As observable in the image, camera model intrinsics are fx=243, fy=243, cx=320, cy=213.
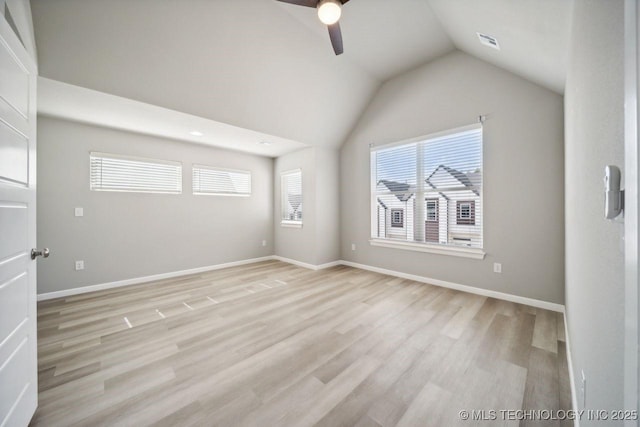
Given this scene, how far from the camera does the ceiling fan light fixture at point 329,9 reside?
6.01 feet

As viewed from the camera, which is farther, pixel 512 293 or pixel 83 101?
pixel 512 293

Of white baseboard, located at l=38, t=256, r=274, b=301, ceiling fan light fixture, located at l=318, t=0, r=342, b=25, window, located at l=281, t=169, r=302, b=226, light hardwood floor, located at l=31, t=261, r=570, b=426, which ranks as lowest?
light hardwood floor, located at l=31, t=261, r=570, b=426

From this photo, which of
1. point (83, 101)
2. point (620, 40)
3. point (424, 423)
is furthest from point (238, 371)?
point (83, 101)

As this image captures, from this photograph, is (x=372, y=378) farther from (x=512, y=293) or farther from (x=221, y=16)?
(x=221, y=16)

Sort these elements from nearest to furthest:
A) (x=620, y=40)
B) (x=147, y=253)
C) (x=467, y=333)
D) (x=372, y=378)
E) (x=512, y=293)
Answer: (x=620, y=40) → (x=372, y=378) → (x=467, y=333) → (x=512, y=293) → (x=147, y=253)

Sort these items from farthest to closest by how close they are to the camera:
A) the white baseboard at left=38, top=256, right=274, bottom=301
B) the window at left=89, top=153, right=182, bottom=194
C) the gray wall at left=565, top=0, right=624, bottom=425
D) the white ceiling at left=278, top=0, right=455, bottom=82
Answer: the window at left=89, top=153, right=182, bottom=194 < the white baseboard at left=38, top=256, right=274, bottom=301 < the white ceiling at left=278, top=0, right=455, bottom=82 < the gray wall at left=565, top=0, right=624, bottom=425

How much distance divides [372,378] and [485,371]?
849mm

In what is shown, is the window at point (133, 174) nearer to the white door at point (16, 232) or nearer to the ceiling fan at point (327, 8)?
the white door at point (16, 232)

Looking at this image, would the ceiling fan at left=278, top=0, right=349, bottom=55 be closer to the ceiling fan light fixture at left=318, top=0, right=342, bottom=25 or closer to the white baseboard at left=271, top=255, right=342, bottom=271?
the ceiling fan light fixture at left=318, top=0, right=342, bottom=25

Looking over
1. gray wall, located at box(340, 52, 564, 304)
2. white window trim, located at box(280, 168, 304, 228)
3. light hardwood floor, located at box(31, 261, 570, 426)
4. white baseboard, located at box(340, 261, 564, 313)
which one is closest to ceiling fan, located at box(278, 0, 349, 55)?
gray wall, located at box(340, 52, 564, 304)

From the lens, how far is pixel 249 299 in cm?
322

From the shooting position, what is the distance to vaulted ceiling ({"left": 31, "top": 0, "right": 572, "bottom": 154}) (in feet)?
6.80

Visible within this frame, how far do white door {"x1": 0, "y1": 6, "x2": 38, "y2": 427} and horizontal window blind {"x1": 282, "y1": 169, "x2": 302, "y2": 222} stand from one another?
4.01 m

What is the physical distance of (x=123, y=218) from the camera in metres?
3.83
